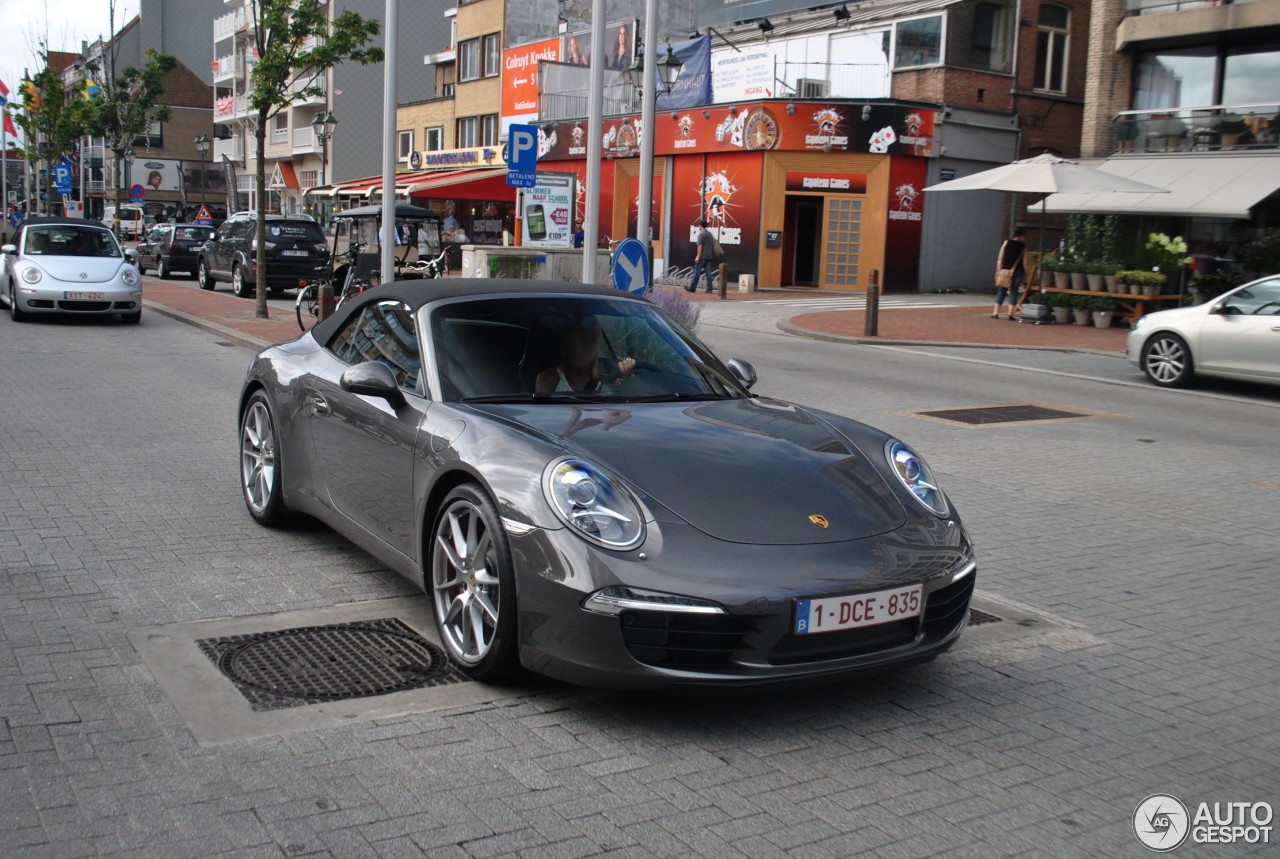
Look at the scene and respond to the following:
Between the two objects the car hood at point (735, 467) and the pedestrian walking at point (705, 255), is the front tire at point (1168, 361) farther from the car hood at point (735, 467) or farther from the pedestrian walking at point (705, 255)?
the pedestrian walking at point (705, 255)

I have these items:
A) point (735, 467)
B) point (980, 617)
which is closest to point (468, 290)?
point (735, 467)

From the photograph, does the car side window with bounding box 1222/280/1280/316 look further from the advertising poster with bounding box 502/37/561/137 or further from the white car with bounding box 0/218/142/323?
the advertising poster with bounding box 502/37/561/137

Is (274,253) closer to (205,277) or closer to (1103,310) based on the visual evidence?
(205,277)

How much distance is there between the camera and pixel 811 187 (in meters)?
33.0

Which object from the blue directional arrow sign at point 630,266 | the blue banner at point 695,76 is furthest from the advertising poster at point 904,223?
the blue directional arrow sign at point 630,266

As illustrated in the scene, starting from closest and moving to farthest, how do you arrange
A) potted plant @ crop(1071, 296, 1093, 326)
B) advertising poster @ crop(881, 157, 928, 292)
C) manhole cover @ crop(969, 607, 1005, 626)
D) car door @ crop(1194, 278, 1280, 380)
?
1. manhole cover @ crop(969, 607, 1005, 626)
2. car door @ crop(1194, 278, 1280, 380)
3. potted plant @ crop(1071, 296, 1093, 326)
4. advertising poster @ crop(881, 157, 928, 292)

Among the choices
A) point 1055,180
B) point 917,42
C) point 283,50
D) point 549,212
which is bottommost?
point 549,212

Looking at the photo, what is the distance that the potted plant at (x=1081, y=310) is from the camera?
907 inches

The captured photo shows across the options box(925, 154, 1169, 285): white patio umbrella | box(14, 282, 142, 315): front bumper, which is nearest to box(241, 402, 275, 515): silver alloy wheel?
box(14, 282, 142, 315): front bumper

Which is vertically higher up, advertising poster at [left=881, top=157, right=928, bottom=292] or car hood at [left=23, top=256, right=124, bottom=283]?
advertising poster at [left=881, top=157, right=928, bottom=292]

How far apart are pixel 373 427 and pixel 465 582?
107cm

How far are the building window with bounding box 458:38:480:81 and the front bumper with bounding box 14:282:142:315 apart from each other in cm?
3627

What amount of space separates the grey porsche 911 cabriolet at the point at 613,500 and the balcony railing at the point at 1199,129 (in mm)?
23084

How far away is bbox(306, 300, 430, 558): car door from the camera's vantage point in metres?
4.98
